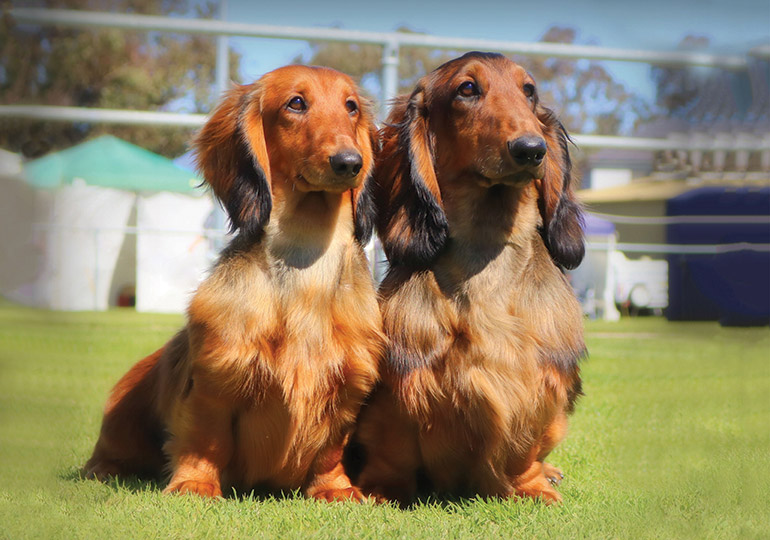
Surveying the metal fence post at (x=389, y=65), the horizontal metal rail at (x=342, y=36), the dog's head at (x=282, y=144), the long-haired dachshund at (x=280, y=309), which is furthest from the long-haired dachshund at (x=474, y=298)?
the metal fence post at (x=389, y=65)

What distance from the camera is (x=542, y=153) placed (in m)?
2.71

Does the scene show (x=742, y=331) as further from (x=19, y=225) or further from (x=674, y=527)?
(x=19, y=225)

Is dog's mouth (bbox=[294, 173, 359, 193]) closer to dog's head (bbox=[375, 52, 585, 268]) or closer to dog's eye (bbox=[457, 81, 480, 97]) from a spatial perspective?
dog's head (bbox=[375, 52, 585, 268])

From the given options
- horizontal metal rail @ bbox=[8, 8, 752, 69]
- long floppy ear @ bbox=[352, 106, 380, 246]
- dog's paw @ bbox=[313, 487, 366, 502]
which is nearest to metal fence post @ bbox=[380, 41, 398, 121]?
horizontal metal rail @ bbox=[8, 8, 752, 69]

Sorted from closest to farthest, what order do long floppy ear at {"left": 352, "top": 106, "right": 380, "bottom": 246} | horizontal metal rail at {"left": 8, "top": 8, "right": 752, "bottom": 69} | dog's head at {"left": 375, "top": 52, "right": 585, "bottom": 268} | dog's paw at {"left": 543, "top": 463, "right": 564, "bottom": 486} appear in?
dog's head at {"left": 375, "top": 52, "right": 585, "bottom": 268} → long floppy ear at {"left": 352, "top": 106, "right": 380, "bottom": 246} → dog's paw at {"left": 543, "top": 463, "right": 564, "bottom": 486} → horizontal metal rail at {"left": 8, "top": 8, "right": 752, "bottom": 69}

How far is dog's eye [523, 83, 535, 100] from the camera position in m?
3.03

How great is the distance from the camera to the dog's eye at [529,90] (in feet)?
9.95

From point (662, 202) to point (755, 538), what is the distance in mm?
689

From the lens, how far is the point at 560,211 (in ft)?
10.3

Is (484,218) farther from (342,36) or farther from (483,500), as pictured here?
(342,36)

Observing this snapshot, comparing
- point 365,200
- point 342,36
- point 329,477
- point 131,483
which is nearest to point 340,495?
point 329,477

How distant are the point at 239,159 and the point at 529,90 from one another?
121 centimetres

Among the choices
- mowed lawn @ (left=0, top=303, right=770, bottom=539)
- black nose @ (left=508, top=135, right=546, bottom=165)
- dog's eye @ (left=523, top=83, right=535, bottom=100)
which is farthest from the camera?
dog's eye @ (left=523, top=83, right=535, bottom=100)

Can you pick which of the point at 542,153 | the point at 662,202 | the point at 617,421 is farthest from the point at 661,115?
the point at 617,421
